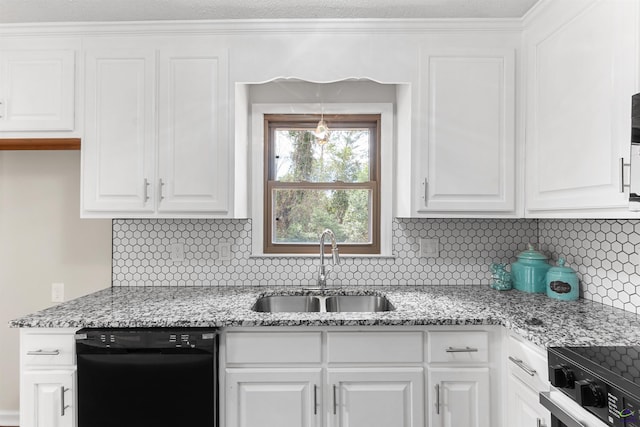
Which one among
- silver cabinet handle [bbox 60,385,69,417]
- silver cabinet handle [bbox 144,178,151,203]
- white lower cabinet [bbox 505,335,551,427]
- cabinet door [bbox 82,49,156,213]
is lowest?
silver cabinet handle [bbox 60,385,69,417]

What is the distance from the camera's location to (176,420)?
1.62 metres

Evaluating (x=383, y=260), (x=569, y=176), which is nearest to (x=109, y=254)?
(x=383, y=260)

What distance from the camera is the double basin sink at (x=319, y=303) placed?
7.26ft

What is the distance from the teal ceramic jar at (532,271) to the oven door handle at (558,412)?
3.15 feet

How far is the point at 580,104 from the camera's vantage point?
5.19 feet

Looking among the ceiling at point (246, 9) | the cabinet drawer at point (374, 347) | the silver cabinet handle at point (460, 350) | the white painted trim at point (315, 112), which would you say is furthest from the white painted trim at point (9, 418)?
the silver cabinet handle at point (460, 350)

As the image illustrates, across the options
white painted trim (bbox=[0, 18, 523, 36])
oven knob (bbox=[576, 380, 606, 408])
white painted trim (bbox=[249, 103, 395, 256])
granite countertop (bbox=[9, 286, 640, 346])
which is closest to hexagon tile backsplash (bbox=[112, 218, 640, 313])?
white painted trim (bbox=[249, 103, 395, 256])

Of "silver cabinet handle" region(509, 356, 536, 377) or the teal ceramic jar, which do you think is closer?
"silver cabinet handle" region(509, 356, 536, 377)

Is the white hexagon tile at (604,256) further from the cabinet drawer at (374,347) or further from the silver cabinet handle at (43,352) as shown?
the silver cabinet handle at (43,352)

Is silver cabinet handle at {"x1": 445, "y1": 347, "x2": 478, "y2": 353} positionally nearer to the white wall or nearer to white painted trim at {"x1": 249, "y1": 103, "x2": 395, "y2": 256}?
white painted trim at {"x1": 249, "y1": 103, "x2": 395, "y2": 256}

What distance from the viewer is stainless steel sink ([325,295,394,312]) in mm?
2227

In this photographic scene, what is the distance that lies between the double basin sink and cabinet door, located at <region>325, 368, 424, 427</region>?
55cm

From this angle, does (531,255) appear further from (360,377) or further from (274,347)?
(274,347)

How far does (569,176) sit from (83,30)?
2555 mm
